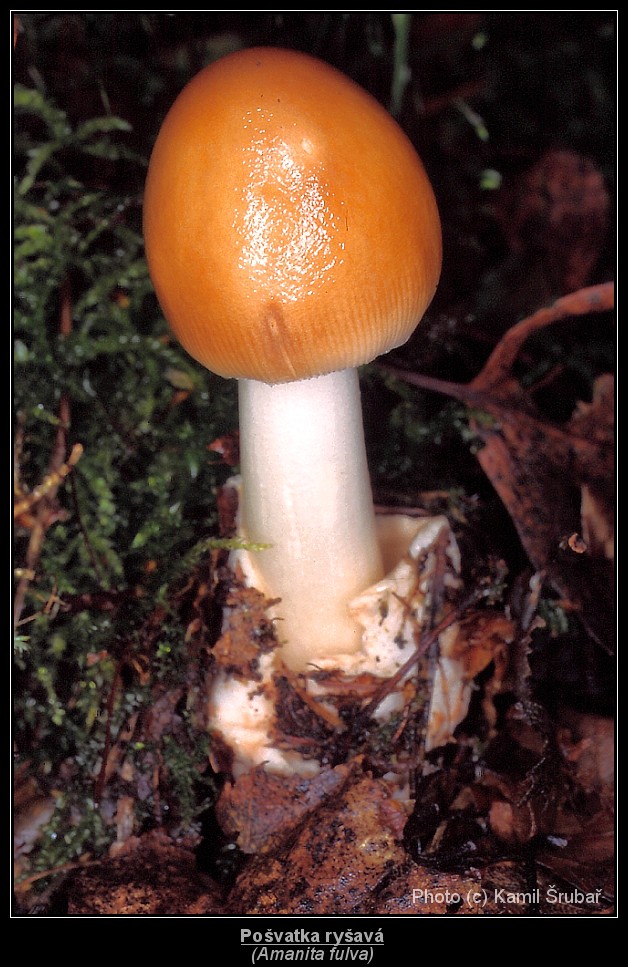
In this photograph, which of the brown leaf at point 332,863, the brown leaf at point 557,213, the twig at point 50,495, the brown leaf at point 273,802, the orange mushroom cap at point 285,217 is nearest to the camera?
the orange mushroom cap at point 285,217

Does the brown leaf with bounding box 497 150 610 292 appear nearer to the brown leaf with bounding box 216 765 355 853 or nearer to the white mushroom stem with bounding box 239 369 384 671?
the white mushroom stem with bounding box 239 369 384 671

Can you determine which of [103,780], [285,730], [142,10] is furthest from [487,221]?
[103,780]

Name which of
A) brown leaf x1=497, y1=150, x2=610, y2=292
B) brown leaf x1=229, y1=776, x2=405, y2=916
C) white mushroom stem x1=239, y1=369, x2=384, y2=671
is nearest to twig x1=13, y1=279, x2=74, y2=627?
white mushroom stem x1=239, y1=369, x2=384, y2=671

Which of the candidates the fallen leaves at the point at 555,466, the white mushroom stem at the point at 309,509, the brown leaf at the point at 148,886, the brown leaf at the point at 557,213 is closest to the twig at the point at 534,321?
the fallen leaves at the point at 555,466

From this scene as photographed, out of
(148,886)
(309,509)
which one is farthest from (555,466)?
(148,886)

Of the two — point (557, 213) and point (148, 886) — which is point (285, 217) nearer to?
point (148, 886)

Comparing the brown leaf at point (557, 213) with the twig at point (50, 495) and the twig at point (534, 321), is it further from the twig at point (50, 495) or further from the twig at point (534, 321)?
the twig at point (50, 495)
